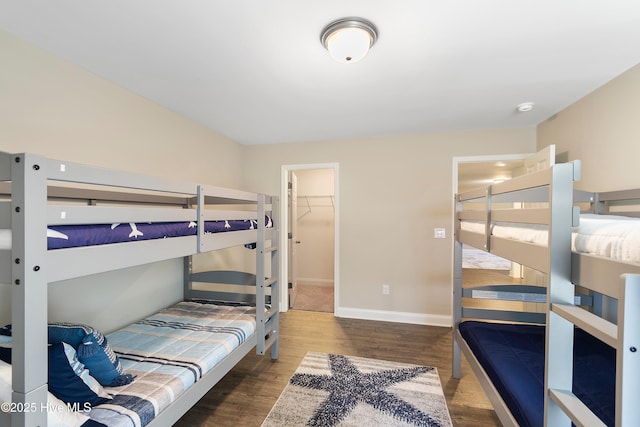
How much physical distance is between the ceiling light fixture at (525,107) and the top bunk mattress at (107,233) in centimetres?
279

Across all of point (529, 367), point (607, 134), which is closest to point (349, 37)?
point (529, 367)

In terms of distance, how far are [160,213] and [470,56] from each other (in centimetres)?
198

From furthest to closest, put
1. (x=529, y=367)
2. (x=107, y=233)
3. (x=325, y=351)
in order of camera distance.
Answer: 1. (x=325, y=351)
2. (x=529, y=367)
3. (x=107, y=233)

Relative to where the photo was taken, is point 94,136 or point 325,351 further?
point 325,351

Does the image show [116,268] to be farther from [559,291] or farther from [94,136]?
[559,291]

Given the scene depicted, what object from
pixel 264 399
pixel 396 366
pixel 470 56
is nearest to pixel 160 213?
pixel 264 399

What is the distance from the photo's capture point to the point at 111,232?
3.51 feet

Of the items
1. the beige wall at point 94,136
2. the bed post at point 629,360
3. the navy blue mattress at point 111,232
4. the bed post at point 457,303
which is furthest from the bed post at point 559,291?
the beige wall at point 94,136

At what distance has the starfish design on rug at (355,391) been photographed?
178 centimetres

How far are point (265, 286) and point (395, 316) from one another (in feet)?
6.24

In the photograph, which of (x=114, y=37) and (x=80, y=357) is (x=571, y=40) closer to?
(x=114, y=37)

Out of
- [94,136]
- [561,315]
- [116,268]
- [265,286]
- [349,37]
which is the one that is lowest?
[265,286]

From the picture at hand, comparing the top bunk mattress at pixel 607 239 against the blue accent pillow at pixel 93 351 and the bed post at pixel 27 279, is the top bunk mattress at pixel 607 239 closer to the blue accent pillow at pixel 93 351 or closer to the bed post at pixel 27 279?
the bed post at pixel 27 279

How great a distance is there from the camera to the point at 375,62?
1.77 m
